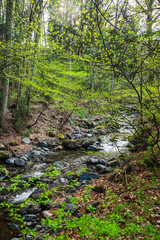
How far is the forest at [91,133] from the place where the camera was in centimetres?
261

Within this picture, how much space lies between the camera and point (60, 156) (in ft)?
25.5

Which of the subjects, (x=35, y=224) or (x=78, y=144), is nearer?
(x=35, y=224)

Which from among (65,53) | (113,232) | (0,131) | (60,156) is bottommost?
(60,156)

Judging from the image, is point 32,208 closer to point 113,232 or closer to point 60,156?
point 113,232

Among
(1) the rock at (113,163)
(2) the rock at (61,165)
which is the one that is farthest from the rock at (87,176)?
(2) the rock at (61,165)

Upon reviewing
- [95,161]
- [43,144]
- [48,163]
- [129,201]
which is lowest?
[48,163]

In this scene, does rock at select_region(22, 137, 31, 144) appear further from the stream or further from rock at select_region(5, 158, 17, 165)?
rock at select_region(5, 158, 17, 165)

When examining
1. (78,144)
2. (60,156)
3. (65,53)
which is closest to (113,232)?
(65,53)

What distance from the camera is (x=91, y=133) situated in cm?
1227

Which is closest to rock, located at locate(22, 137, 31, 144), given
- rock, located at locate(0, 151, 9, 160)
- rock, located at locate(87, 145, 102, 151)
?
rock, located at locate(0, 151, 9, 160)

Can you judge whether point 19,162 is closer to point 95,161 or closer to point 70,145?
point 70,145

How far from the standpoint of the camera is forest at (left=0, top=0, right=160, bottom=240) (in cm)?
261

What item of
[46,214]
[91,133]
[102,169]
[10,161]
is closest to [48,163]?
[10,161]

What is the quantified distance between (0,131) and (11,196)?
15.8ft
